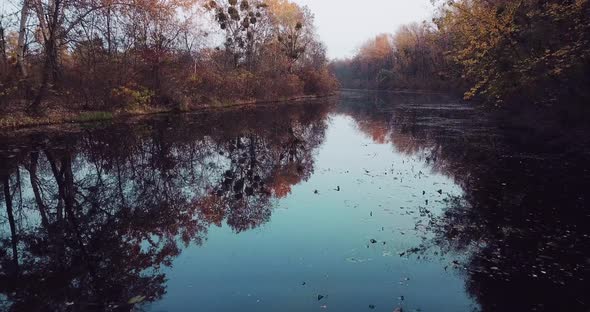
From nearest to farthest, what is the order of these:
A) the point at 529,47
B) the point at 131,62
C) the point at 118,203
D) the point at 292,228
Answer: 1. the point at 292,228
2. the point at 118,203
3. the point at 529,47
4. the point at 131,62

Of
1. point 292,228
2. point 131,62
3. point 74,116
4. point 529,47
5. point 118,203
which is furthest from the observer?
point 131,62

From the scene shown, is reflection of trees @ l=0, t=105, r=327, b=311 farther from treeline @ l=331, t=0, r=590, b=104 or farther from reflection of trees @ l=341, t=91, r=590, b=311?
treeline @ l=331, t=0, r=590, b=104

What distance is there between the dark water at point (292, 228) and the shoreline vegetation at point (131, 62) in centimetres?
691

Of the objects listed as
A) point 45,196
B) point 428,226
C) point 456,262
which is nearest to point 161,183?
point 45,196

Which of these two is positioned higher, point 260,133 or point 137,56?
point 137,56

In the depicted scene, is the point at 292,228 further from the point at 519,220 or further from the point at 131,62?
the point at 131,62

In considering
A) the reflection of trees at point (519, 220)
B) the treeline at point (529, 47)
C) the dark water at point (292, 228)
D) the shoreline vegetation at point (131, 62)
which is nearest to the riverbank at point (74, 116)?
the shoreline vegetation at point (131, 62)

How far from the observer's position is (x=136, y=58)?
95.5 ft

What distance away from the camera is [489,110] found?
29875 mm

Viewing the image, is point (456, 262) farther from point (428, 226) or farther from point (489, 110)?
point (489, 110)

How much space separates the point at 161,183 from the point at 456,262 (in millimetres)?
8056

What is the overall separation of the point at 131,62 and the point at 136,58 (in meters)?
0.73

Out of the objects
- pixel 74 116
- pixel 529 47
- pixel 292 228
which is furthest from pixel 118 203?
pixel 529 47

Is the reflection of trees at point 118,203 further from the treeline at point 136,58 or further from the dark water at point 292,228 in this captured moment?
the treeline at point 136,58
